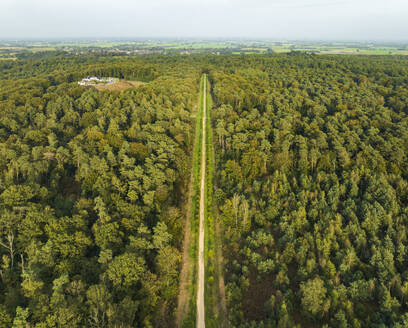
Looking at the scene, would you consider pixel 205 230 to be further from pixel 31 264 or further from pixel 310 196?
pixel 31 264

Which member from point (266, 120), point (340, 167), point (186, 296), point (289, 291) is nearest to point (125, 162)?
point (186, 296)

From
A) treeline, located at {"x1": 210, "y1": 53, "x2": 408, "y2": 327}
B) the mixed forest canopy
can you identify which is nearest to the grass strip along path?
the mixed forest canopy

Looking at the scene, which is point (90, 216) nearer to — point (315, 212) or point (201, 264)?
point (201, 264)

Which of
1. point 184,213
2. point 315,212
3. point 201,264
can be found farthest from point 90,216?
point 315,212

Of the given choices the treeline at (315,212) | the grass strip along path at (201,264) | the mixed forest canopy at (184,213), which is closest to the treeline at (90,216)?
the mixed forest canopy at (184,213)

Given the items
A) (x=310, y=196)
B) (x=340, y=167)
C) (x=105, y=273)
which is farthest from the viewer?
(x=340, y=167)

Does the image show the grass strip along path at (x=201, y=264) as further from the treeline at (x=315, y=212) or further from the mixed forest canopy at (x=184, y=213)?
the treeline at (x=315, y=212)

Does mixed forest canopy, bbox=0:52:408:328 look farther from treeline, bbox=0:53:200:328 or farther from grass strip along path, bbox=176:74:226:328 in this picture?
grass strip along path, bbox=176:74:226:328
